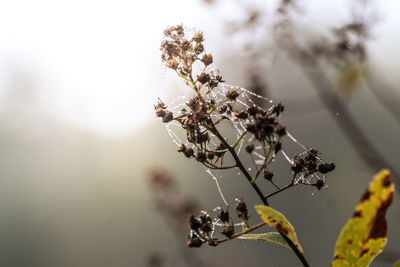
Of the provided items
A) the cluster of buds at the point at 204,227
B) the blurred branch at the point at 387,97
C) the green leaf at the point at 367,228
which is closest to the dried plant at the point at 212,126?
the cluster of buds at the point at 204,227

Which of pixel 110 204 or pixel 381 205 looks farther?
pixel 110 204

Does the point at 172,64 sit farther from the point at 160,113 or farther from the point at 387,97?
the point at 387,97

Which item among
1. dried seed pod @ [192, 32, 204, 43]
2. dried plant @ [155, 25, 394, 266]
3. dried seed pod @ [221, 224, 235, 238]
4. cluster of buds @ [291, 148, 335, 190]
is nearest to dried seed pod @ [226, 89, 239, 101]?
dried plant @ [155, 25, 394, 266]

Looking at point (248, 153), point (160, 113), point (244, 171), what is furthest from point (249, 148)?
point (160, 113)

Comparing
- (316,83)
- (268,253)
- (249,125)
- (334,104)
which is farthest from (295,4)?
(268,253)

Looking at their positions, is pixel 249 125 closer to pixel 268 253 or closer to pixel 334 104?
pixel 334 104
